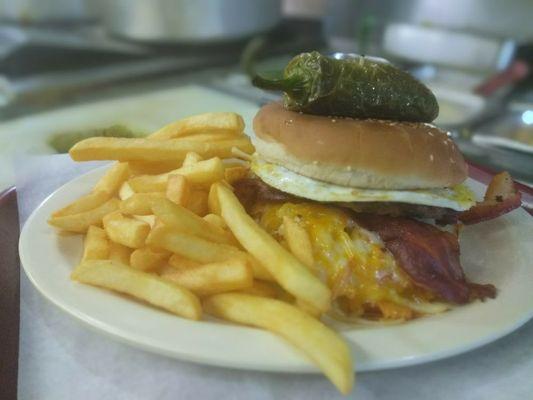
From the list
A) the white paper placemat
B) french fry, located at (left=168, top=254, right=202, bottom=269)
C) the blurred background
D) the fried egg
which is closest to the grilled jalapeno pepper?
the fried egg

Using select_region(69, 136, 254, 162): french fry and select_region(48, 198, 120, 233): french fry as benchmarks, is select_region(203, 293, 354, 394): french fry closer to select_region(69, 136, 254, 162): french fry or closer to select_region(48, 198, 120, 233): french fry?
select_region(48, 198, 120, 233): french fry

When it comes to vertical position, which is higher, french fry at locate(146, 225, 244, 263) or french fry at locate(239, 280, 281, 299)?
french fry at locate(146, 225, 244, 263)

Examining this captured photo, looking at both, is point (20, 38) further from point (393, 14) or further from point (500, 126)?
point (500, 126)

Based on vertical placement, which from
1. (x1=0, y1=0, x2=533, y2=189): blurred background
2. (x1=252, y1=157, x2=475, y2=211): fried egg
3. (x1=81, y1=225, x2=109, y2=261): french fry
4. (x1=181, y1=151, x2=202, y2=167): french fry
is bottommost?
(x1=0, y1=0, x2=533, y2=189): blurred background

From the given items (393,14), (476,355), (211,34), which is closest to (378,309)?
(476,355)

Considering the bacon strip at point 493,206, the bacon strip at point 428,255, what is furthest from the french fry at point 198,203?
the bacon strip at point 493,206

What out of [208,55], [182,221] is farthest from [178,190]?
[208,55]
